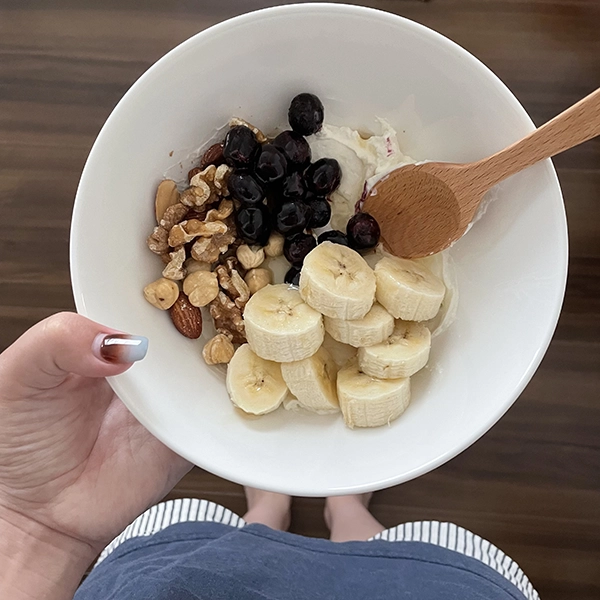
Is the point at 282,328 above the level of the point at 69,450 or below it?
above

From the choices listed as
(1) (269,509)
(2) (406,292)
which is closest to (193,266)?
(2) (406,292)

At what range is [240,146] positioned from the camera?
0.73 meters

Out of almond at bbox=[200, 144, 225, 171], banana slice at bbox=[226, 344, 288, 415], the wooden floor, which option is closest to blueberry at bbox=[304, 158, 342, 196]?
almond at bbox=[200, 144, 225, 171]

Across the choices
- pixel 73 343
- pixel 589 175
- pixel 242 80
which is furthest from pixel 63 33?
pixel 589 175

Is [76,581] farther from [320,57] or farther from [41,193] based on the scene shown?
[320,57]

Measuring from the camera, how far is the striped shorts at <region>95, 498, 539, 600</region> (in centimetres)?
101

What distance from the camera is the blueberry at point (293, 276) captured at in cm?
77

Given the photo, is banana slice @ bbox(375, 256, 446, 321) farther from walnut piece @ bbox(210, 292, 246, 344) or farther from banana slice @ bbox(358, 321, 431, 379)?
walnut piece @ bbox(210, 292, 246, 344)

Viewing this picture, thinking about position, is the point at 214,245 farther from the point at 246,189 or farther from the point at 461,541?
the point at 461,541

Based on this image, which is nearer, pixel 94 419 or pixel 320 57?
pixel 320 57

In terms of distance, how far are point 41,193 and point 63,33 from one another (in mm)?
240

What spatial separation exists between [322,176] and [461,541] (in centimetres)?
64

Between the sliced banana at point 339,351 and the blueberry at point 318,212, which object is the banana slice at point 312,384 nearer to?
the sliced banana at point 339,351

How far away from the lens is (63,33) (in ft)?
3.12
